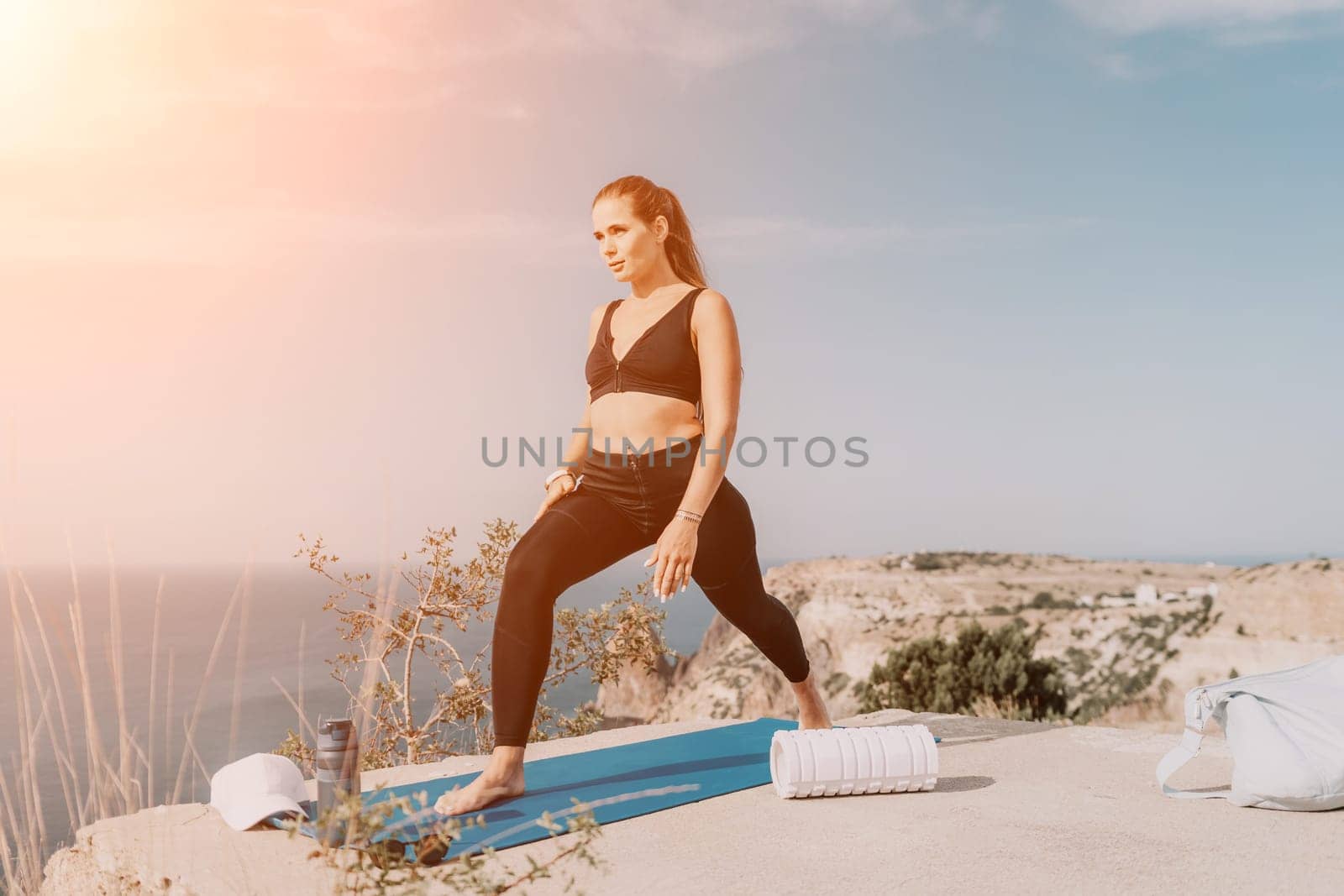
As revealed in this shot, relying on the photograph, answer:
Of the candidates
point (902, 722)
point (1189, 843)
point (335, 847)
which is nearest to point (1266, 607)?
point (902, 722)

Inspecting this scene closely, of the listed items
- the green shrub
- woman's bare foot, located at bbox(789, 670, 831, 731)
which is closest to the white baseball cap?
Result: woman's bare foot, located at bbox(789, 670, 831, 731)

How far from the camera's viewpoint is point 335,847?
297 centimetres

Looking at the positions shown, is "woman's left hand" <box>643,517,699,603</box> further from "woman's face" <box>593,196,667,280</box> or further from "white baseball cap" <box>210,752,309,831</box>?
"white baseball cap" <box>210,752,309,831</box>

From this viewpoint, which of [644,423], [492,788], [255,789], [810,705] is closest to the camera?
[255,789]

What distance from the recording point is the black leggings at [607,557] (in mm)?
3566

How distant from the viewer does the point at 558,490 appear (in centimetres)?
407

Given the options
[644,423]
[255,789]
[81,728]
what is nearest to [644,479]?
[644,423]

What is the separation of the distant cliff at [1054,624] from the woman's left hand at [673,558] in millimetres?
3316

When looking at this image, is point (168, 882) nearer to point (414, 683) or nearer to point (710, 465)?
point (710, 465)

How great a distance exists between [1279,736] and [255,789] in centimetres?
356

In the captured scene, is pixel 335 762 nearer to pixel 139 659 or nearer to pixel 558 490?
pixel 139 659

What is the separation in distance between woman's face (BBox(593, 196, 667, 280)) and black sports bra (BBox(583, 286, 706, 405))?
0.24 metres

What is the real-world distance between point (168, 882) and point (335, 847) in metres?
0.46

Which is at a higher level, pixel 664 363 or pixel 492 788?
pixel 664 363
